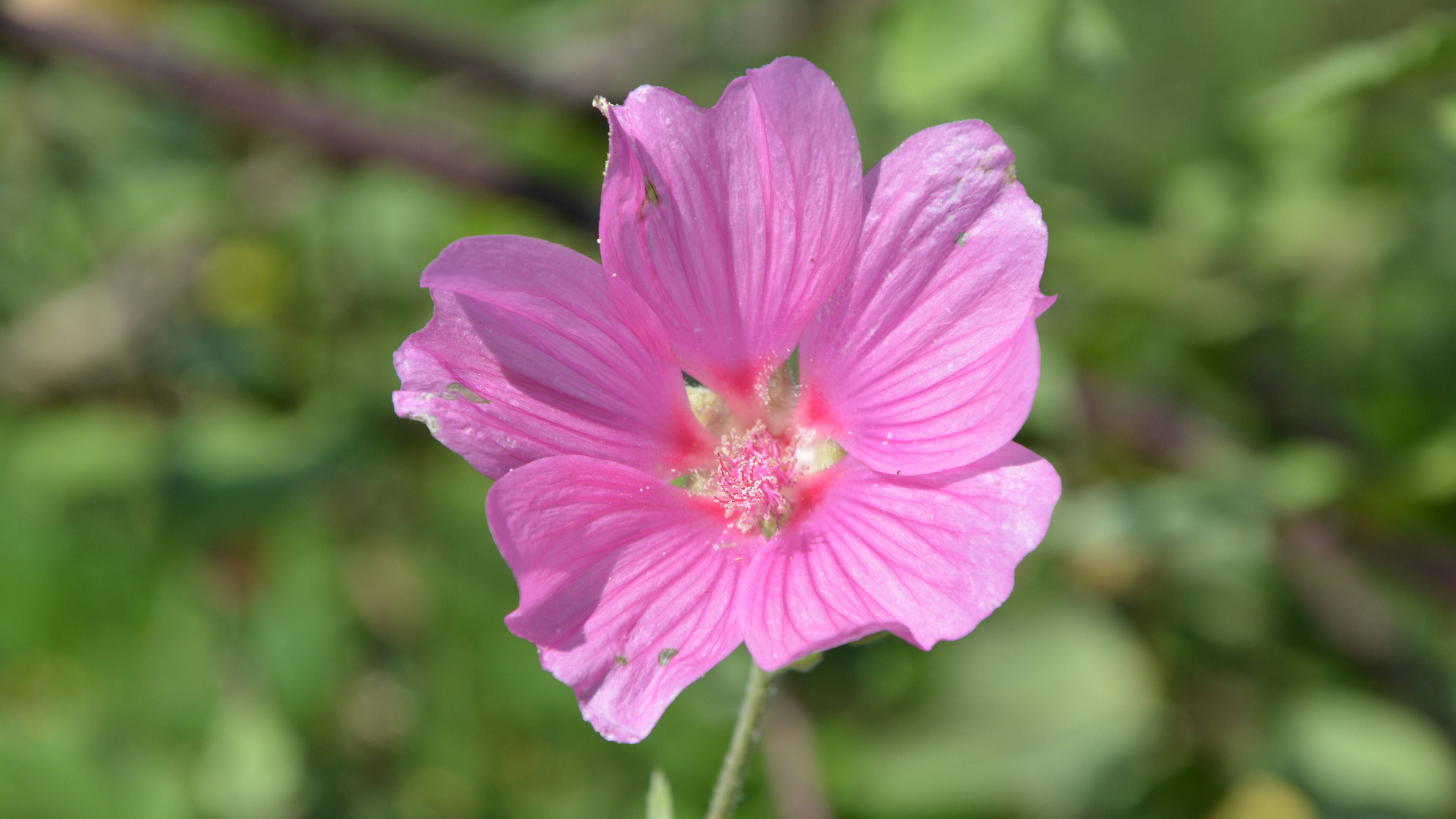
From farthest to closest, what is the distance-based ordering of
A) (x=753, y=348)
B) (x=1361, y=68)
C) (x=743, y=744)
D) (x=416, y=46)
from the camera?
(x=416, y=46) < (x=1361, y=68) < (x=753, y=348) < (x=743, y=744)

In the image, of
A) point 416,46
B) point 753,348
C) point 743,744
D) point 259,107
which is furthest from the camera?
point 416,46

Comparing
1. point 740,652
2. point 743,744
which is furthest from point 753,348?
point 740,652

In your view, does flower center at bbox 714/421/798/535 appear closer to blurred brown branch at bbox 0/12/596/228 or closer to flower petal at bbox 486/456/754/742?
flower petal at bbox 486/456/754/742

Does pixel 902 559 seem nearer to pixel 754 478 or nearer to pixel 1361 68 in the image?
pixel 754 478

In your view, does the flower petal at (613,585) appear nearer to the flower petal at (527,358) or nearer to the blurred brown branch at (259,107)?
the flower petal at (527,358)

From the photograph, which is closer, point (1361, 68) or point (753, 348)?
point (753, 348)
